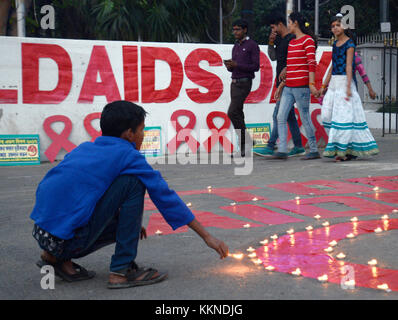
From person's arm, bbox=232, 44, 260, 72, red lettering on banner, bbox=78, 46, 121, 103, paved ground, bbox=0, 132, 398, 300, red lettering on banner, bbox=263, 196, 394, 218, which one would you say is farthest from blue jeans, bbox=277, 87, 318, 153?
red lettering on banner, bbox=263, 196, 394, 218

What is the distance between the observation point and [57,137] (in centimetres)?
943

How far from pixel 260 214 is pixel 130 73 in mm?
4939

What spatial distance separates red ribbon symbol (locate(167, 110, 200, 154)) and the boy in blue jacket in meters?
6.53

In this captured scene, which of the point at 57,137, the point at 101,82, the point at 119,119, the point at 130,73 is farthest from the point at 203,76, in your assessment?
the point at 119,119

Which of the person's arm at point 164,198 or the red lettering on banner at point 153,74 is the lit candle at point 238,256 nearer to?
the person's arm at point 164,198

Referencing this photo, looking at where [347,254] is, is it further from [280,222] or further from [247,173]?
[247,173]

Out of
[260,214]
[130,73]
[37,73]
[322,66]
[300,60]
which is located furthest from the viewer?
[322,66]

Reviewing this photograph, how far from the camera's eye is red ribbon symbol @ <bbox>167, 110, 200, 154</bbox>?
33.2 feet

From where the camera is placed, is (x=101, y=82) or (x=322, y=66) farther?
(x=322, y=66)

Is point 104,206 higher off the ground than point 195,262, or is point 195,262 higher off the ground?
point 104,206

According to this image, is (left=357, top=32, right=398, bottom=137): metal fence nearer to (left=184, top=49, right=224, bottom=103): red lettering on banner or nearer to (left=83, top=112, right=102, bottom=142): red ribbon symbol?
(left=184, top=49, right=224, bottom=103): red lettering on banner

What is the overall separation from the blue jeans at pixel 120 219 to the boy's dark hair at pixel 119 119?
30cm

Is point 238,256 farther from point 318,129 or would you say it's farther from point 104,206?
point 318,129
